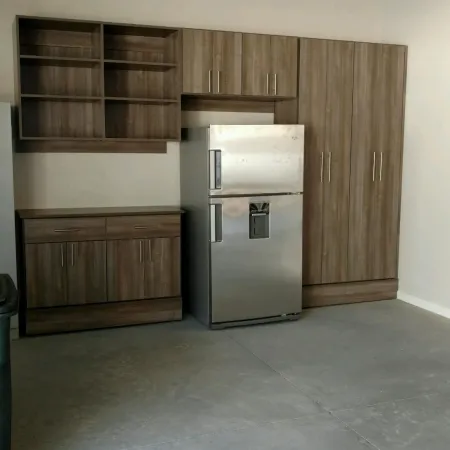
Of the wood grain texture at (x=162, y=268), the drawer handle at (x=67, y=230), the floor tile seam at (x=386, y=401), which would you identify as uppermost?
the drawer handle at (x=67, y=230)

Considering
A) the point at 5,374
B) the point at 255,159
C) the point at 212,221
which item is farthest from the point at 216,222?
the point at 5,374

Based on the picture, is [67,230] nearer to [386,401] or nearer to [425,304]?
[386,401]

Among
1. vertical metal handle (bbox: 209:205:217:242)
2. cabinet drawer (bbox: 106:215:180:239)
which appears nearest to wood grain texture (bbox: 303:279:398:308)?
vertical metal handle (bbox: 209:205:217:242)

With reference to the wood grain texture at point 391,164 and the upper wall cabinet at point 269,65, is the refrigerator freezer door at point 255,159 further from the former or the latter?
the wood grain texture at point 391,164

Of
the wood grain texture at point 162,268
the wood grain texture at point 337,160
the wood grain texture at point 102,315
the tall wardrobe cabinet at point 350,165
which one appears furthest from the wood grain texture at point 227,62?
the wood grain texture at point 102,315

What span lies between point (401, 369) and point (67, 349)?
220cm

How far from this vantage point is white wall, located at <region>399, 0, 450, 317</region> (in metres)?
4.88

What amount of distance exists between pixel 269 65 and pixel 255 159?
2.81ft

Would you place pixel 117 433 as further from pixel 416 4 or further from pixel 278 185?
pixel 416 4

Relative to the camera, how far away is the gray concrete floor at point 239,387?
2.87 metres

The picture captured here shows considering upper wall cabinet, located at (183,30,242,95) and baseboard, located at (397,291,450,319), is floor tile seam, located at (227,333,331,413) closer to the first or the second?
baseboard, located at (397,291,450,319)

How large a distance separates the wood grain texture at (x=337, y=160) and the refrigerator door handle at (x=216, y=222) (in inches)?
42.4

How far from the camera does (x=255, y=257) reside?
464 cm

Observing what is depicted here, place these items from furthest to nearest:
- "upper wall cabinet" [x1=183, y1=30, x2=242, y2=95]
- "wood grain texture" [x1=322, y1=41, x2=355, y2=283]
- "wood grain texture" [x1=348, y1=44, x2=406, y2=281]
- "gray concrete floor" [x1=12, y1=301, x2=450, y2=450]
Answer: "wood grain texture" [x1=348, y1=44, x2=406, y2=281] < "wood grain texture" [x1=322, y1=41, x2=355, y2=283] < "upper wall cabinet" [x1=183, y1=30, x2=242, y2=95] < "gray concrete floor" [x1=12, y1=301, x2=450, y2=450]
